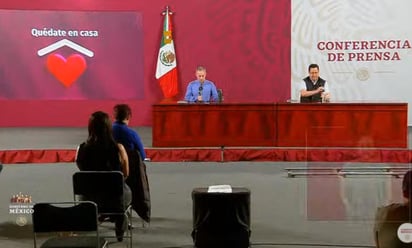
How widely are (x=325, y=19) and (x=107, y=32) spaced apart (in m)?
3.96

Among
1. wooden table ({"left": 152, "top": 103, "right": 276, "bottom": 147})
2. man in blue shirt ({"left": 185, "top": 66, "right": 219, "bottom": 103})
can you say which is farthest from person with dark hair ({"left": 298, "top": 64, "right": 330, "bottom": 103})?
man in blue shirt ({"left": 185, "top": 66, "right": 219, "bottom": 103})

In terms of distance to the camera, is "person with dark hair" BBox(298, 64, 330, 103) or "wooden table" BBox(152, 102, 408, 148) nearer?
"wooden table" BBox(152, 102, 408, 148)

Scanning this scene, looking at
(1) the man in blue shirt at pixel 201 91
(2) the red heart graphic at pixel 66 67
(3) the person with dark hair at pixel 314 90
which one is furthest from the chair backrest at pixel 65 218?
(2) the red heart graphic at pixel 66 67

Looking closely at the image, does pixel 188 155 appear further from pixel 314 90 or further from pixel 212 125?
pixel 314 90

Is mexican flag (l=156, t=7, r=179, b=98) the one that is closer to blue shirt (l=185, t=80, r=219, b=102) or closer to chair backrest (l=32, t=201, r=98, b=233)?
blue shirt (l=185, t=80, r=219, b=102)

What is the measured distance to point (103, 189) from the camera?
4.42m

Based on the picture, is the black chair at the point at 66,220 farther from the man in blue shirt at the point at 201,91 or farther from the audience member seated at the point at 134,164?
the man in blue shirt at the point at 201,91

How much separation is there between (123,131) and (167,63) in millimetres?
7158

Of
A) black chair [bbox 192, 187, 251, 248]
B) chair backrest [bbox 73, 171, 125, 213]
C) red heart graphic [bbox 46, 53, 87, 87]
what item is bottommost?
black chair [bbox 192, 187, 251, 248]

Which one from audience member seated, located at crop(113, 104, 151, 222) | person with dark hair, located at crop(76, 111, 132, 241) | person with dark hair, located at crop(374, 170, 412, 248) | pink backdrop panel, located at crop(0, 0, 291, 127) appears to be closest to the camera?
person with dark hair, located at crop(374, 170, 412, 248)

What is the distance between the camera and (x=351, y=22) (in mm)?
11961

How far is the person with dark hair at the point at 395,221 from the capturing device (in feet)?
9.69

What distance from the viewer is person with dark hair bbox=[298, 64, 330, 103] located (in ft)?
28.1

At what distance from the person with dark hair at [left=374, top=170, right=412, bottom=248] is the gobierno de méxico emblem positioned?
29.9 feet
